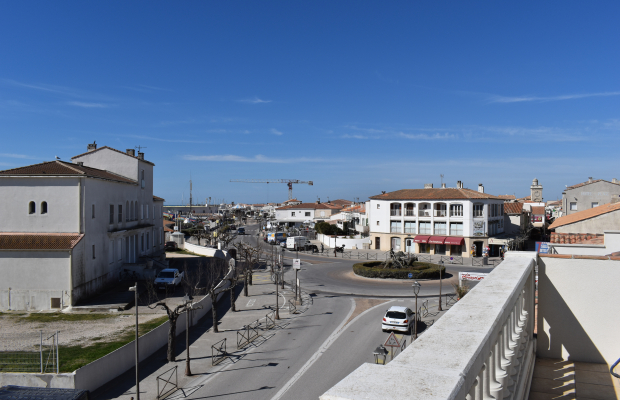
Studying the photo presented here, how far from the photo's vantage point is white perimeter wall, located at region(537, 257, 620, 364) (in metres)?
7.54

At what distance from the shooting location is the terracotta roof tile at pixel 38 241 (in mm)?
26539

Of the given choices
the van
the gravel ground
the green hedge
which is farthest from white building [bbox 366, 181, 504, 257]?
the gravel ground

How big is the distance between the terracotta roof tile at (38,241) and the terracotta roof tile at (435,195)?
40.1 m

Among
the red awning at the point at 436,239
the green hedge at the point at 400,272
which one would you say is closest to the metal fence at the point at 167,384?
the green hedge at the point at 400,272

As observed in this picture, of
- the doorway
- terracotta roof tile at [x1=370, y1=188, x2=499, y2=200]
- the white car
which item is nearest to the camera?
the white car

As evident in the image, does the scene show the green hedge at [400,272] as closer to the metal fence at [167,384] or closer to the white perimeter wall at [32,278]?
the white perimeter wall at [32,278]

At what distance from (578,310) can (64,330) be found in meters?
22.7

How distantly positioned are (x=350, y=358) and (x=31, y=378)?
1162cm

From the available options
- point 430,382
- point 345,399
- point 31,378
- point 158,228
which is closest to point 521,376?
point 430,382

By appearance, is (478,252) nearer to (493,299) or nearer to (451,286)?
(451,286)

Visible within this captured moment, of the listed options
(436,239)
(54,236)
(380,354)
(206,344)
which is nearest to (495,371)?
(380,354)

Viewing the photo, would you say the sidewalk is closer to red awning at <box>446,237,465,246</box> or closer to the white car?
the white car

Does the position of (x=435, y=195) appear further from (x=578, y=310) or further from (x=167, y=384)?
(x=578, y=310)

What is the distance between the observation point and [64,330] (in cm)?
2220
